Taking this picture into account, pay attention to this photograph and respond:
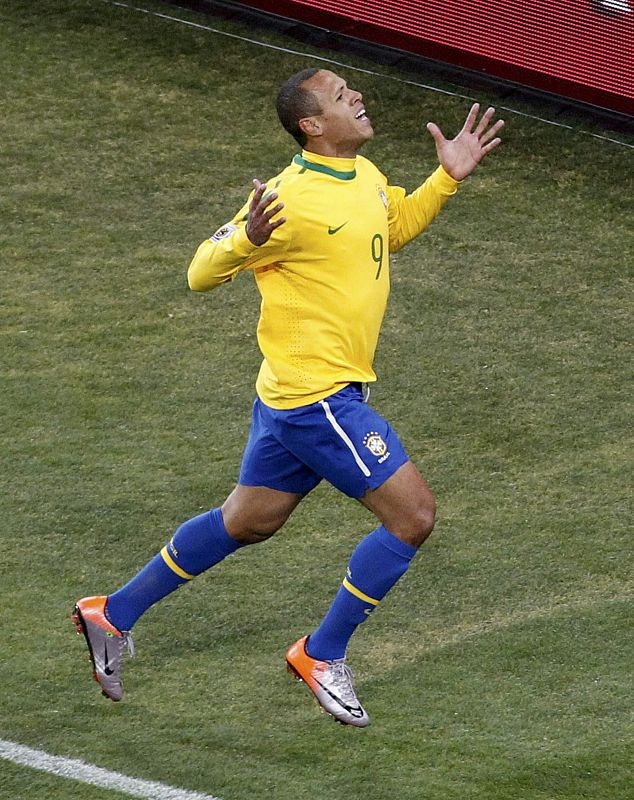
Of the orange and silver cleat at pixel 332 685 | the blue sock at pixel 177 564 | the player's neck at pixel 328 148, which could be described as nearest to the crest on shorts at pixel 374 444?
the blue sock at pixel 177 564

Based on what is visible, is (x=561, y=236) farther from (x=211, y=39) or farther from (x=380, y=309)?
(x=380, y=309)

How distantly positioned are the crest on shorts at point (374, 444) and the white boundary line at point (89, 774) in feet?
4.02

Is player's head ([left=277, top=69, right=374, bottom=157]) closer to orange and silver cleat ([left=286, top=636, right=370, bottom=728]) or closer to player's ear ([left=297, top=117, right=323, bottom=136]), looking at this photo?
player's ear ([left=297, top=117, right=323, bottom=136])

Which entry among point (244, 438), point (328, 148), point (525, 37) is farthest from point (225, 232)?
point (525, 37)

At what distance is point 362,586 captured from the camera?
5234 mm

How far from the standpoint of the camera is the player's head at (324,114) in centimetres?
519

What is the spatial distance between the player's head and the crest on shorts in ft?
2.98

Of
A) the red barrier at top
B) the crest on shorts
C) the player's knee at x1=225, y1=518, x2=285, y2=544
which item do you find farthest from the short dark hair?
the red barrier at top

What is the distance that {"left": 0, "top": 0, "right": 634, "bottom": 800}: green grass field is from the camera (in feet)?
18.2

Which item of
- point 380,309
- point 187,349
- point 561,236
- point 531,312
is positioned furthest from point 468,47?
point 380,309

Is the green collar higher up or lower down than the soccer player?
higher up

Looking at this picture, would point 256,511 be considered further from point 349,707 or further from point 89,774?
point 89,774

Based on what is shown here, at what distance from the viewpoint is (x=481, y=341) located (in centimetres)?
820

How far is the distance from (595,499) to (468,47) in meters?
4.07
